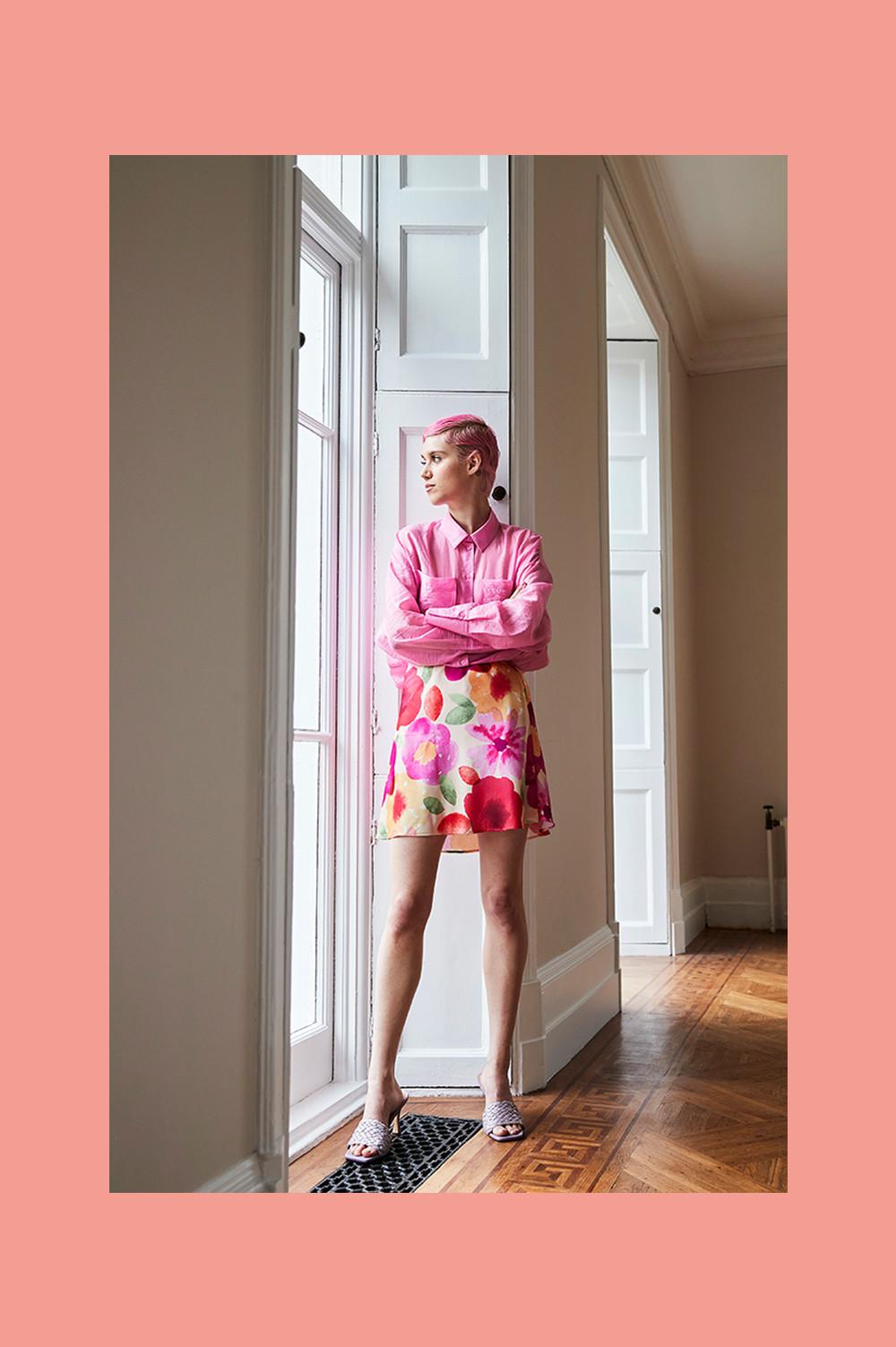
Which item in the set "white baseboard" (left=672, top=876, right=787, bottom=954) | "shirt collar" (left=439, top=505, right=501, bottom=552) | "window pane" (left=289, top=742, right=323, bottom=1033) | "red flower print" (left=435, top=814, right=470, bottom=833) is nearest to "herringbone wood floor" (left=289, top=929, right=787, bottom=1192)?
"window pane" (left=289, top=742, right=323, bottom=1033)

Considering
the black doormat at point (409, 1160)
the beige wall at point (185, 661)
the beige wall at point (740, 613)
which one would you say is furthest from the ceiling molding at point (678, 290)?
the black doormat at point (409, 1160)

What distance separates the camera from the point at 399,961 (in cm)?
242

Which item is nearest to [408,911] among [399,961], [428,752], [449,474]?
[399,961]

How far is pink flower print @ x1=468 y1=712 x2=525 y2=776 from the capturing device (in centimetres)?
246

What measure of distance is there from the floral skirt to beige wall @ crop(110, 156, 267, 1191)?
0.73 m

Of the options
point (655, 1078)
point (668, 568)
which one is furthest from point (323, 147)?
point (668, 568)

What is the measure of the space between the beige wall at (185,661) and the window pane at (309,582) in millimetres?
1036

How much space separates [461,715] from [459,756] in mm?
86

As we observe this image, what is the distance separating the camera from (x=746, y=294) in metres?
6.05

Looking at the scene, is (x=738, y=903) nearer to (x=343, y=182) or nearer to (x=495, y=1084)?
(x=495, y=1084)

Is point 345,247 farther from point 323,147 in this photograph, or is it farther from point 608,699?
point 608,699

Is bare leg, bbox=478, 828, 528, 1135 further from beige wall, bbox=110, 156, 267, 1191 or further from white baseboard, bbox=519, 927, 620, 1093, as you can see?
beige wall, bbox=110, 156, 267, 1191

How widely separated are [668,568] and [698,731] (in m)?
1.27

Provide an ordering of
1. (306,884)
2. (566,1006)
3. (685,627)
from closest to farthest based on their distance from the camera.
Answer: (306,884)
(566,1006)
(685,627)
